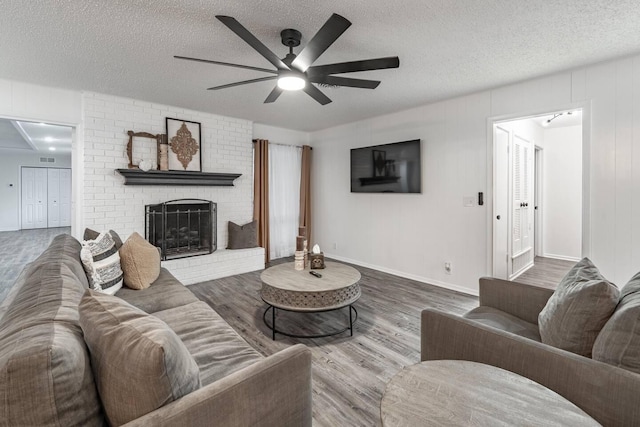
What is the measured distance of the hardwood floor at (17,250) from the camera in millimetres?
4203

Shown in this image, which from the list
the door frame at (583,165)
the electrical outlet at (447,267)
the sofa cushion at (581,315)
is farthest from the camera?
the electrical outlet at (447,267)

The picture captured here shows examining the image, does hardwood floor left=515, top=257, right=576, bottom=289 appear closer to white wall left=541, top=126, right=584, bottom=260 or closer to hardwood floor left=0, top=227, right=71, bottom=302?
white wall left=541, top=126, right=584, bottom=260

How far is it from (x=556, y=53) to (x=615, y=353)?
8.49 feet

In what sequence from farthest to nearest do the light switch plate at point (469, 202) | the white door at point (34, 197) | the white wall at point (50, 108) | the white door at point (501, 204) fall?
the white door at point (34, 197) < the light switch plate at point (469, 202) < the white door at point (501, 204) < the white wall at point (50, 108)

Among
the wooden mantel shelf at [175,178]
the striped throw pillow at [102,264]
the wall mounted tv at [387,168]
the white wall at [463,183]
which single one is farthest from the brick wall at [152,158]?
the wall mounted tv at [387,168]

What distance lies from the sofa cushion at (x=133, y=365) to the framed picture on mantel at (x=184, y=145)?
365cm

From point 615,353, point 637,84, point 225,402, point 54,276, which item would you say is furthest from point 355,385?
point 637,84

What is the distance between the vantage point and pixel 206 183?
448cm

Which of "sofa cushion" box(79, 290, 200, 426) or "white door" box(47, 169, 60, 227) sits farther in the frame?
"white door" box(47, 169, 60, 227)

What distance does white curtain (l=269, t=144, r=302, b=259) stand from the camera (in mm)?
5484

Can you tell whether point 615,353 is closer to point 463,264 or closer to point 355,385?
point 355,385

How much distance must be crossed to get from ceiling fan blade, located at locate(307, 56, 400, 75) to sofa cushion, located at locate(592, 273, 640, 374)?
1.72 metres

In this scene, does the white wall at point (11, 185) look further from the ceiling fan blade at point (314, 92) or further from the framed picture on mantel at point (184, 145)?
the ceiling fan blade at point (314, 92)

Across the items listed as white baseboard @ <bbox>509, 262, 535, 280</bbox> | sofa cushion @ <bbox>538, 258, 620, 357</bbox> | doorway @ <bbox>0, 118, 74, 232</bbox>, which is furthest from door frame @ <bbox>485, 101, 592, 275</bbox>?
doorway @ <bbox>0, 118, 74, 232</bbox>
